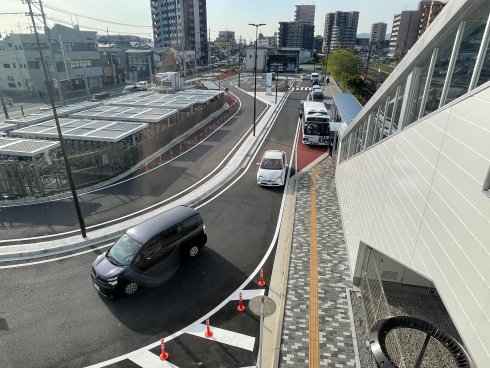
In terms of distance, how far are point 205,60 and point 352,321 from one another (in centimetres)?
10908

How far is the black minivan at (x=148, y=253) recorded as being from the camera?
9133 millimetres

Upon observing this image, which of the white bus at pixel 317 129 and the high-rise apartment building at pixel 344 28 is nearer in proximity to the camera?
the white bus at pixel 317 129

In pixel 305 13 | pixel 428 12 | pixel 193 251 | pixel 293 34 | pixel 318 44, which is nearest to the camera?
pixel 193 251

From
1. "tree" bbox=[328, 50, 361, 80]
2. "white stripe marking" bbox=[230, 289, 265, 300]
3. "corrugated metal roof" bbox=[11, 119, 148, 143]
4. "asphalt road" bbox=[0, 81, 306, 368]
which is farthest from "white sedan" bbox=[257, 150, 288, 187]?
A: "tree" bbox=[328, 50, 361, 80]

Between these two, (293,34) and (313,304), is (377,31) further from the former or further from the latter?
(313,304)

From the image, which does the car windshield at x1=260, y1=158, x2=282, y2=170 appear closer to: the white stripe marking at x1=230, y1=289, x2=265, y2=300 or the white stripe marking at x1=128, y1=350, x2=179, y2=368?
the white stripe marking at x1=230, y1=289, x2=265, y2=300

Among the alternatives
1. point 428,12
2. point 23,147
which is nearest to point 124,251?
point 23,147

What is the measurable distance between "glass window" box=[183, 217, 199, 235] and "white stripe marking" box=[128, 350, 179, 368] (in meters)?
4.06

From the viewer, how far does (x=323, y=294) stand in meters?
9.32

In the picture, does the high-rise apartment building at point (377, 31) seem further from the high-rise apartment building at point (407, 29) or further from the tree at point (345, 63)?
the tree at point (345, 63)

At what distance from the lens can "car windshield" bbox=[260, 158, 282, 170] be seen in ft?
58.5

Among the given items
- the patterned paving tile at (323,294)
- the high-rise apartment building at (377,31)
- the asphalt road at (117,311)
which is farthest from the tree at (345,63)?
the high-rise apartment building at (377,31)

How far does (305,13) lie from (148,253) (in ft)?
710

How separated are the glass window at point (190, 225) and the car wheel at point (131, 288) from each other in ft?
7.70
